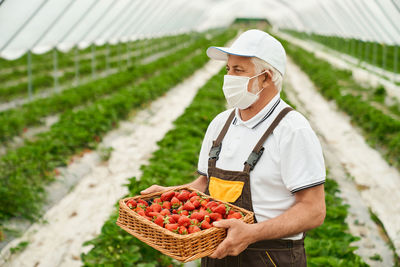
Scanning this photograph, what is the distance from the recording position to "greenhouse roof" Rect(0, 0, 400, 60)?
7527mm

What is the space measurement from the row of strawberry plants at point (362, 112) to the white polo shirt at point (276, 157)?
17.0ft

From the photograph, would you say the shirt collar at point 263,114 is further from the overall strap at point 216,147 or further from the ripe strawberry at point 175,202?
the ripe strawberry at point 175,202

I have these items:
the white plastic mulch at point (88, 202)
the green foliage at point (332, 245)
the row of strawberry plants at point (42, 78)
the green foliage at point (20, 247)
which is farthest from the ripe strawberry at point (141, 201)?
the row of strawberry plants at point (42, 78)

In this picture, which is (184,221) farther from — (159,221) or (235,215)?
(235,215)

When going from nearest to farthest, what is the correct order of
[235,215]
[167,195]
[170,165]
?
1. [235,215]
2. [167,195]
3. [170,165]

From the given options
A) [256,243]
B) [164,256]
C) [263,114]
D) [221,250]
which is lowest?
[164,256]

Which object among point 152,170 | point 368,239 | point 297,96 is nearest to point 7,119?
point 152,170

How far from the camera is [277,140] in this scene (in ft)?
5.77

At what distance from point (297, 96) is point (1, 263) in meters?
9.78

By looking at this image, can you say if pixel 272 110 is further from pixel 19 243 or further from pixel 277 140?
pixel 19 243

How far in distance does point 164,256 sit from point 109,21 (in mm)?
10777

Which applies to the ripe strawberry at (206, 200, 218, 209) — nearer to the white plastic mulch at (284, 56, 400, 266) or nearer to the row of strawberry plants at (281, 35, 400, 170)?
the white plastic mulch at (284, 56, 400, 266)

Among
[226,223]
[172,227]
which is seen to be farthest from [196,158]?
[226,223]

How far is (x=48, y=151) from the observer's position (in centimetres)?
610
